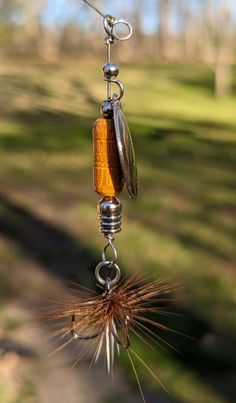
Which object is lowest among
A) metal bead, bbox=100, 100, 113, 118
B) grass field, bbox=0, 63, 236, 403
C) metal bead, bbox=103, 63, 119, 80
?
metal bead, bbox=100, 100, 113, 118

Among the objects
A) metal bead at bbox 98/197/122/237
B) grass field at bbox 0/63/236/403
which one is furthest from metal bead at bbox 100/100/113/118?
grass field at bbox 0/63/236/403

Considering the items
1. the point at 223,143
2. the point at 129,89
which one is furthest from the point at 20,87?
the point at 223,143

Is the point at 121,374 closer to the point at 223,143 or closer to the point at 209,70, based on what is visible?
the point at 223,143

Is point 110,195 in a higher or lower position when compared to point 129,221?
lower

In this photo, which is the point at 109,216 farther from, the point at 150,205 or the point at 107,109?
the point at 150,205

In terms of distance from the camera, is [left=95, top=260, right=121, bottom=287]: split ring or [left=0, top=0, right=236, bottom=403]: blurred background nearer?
[left=95, top=260, right=121, bottom=287]: split ring

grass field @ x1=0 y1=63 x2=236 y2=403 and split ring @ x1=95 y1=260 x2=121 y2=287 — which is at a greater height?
grass field @ x1=0 y1=63 x2=236 y2=403

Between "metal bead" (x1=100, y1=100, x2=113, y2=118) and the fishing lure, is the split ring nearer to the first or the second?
the fishing lure

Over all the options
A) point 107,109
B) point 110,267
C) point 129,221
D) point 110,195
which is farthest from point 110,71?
point 129,221
